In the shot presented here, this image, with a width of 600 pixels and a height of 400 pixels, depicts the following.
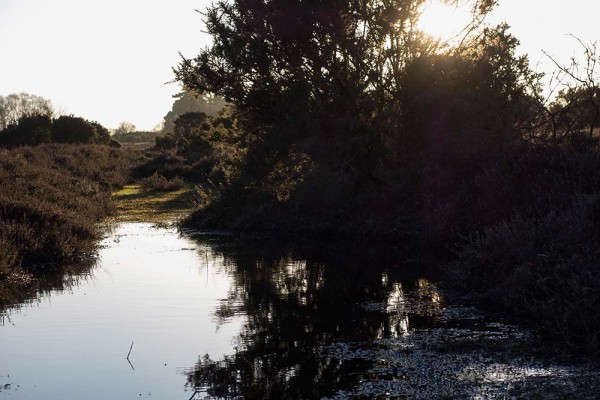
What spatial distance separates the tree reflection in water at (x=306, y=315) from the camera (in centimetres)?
827

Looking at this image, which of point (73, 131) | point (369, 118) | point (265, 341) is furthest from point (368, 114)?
point (73, 131)

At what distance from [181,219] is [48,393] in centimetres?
1997

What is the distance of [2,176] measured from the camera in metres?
23.8

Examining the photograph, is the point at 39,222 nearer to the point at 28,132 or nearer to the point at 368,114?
the point at 368,114

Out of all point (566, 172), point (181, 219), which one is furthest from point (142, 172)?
point (566, 172)

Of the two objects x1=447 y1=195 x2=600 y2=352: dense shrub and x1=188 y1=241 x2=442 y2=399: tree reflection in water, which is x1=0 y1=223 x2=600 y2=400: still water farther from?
x1=447 y1=195 x2=600 y2=352: dense shrub

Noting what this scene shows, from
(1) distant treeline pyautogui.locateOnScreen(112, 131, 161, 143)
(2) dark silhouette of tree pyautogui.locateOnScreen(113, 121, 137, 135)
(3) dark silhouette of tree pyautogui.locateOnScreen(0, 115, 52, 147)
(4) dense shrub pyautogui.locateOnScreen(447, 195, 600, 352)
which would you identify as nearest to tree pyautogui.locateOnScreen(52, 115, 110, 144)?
(3) dark silhouette of tree pyautogui.locateOnScreen(0, 115, 52, 147)

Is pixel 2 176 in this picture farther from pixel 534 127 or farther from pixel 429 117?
pixel 534 127

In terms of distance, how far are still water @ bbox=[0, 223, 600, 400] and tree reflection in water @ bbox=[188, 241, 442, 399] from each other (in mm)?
22

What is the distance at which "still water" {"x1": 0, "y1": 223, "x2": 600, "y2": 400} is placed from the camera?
7.97 metres

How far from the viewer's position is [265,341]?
399 inches

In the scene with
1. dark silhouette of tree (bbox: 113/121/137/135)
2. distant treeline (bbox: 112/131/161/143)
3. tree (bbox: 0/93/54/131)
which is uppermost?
tree (bbox: 0/93/54/131)

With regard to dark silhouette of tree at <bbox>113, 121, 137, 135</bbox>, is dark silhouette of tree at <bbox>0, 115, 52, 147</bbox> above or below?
below

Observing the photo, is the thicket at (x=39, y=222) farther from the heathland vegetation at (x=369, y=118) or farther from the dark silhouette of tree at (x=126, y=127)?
the dark silhouette of tree at (x=126, y=127)
